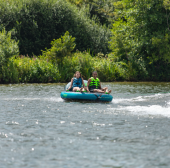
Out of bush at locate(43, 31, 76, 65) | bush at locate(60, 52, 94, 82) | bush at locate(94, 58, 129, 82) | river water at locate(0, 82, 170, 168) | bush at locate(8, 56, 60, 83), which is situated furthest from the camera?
bush at locate(94, 58, 129, 82)

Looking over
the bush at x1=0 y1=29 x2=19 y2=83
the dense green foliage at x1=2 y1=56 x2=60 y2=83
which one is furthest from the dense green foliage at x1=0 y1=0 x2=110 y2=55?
the dense green foliage at x1=2 y1=56 x2=60 y2=83

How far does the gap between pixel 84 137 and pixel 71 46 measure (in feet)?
76.7

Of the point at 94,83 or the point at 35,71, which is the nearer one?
the point at 94,83

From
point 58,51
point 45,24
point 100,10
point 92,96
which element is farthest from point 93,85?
point 100,10

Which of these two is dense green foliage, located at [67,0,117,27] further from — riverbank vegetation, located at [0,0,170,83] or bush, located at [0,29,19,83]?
bush, located at [0,29,19,83]

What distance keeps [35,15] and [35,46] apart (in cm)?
329

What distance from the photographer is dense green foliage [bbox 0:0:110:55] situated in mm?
38375

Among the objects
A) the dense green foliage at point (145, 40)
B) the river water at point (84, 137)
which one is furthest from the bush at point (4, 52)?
the river water at point (84, 137)

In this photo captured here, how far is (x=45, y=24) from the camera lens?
40.3 metres

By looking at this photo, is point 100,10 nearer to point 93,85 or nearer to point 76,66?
point 76,66

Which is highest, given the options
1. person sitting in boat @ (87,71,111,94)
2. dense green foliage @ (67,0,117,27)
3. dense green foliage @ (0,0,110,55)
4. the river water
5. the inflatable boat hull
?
dense green foliage @ (67,0,117,27)

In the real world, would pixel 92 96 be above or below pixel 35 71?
below

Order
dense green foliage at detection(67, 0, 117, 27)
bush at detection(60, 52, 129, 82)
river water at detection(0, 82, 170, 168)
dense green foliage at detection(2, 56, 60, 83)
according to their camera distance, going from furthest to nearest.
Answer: dense green foliage at detection(67, 0, 117, 27) < bush at detection(60, 52, 129, 82) < dense green foliage at detection(2, 56, 60, 83) < river water at detection(0, 82, 170, 168)

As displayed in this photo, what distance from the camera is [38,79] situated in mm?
28828
